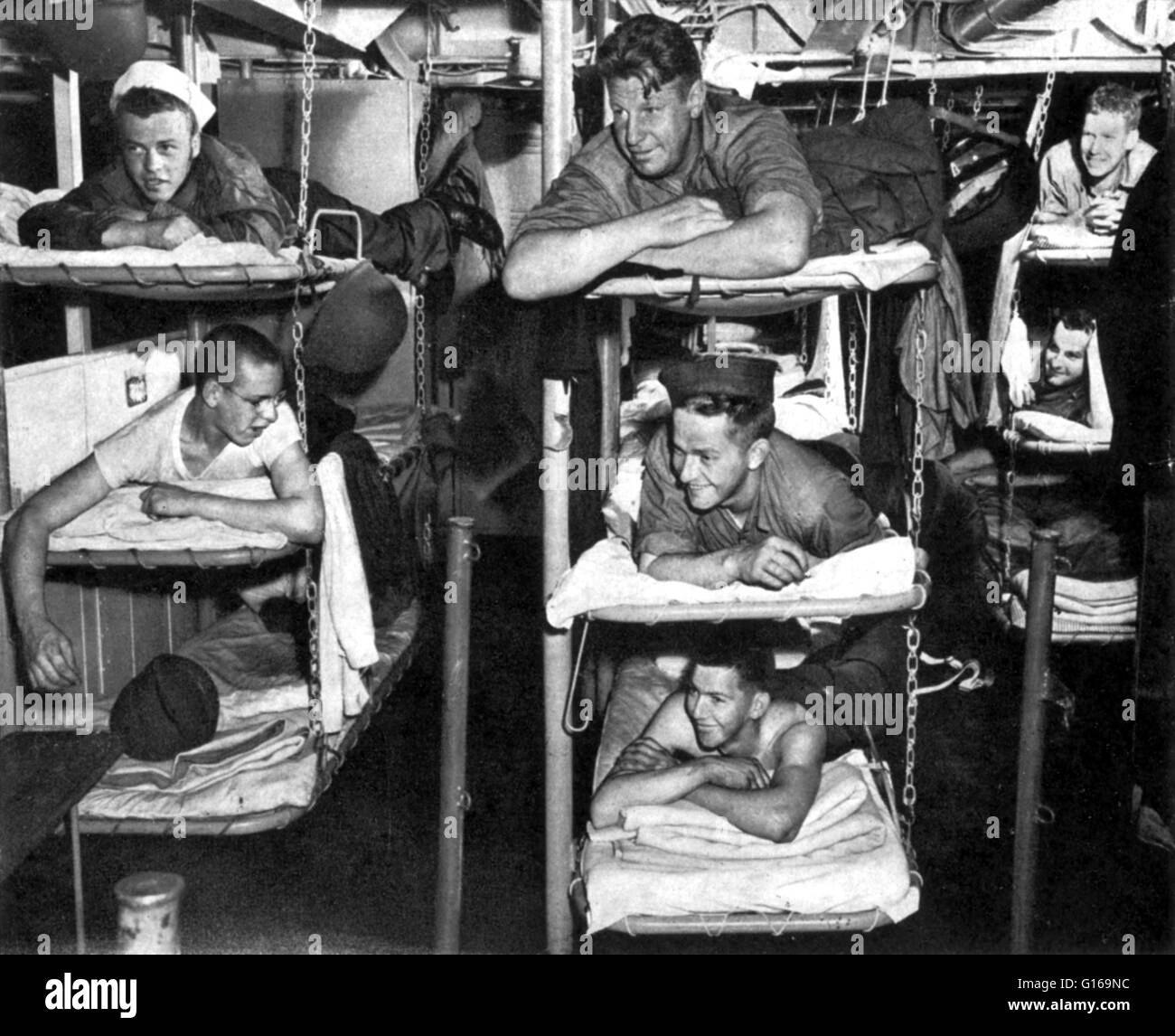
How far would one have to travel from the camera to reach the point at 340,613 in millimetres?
3539

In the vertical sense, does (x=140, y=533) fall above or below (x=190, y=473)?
below

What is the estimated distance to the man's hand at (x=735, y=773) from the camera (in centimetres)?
291

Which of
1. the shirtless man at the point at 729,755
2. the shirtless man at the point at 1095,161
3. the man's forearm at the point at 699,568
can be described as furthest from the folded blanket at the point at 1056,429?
the man's forearm at the point at 699,568

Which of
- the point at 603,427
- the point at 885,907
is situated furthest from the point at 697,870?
the point at 603,427

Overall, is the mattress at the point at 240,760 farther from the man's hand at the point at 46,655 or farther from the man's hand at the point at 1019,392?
the man's hand at the point at 1019,392

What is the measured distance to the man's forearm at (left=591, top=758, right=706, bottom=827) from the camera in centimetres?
286

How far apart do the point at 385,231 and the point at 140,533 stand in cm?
252

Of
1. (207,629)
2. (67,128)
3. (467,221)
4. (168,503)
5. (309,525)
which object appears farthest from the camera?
(467,221)

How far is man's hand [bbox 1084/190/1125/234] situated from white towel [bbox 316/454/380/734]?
2.84 meters

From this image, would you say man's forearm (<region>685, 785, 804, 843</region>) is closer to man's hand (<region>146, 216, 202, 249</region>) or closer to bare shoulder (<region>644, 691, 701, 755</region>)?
bare shoulder (<region>644, 691, 701, 755</region>)

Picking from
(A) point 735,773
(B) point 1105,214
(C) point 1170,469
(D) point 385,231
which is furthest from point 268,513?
(B) point 1105,214

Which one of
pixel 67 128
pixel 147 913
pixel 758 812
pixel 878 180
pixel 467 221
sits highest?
pixel 67 128

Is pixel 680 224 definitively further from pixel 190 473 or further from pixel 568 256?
pixel 190 473

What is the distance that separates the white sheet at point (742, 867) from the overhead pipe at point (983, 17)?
3.55 metres
